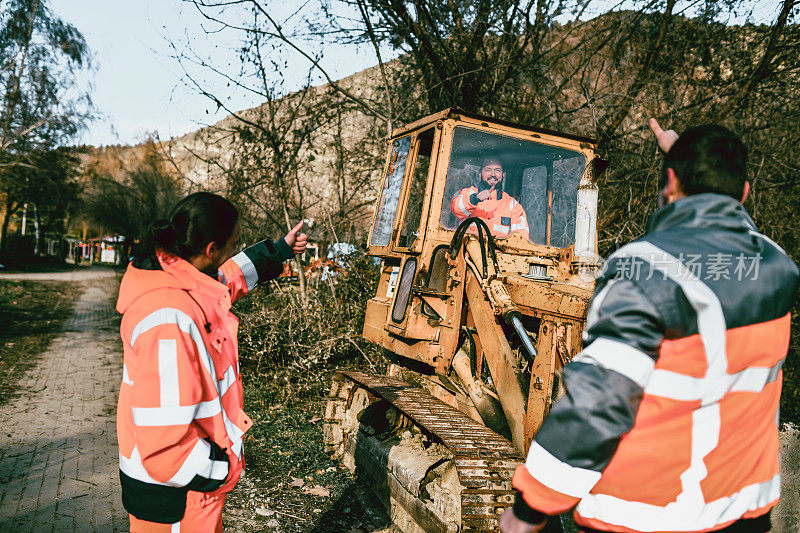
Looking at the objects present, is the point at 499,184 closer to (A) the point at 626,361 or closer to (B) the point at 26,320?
(A) the point at 626,361

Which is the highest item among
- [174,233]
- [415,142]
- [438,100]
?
[438,100]

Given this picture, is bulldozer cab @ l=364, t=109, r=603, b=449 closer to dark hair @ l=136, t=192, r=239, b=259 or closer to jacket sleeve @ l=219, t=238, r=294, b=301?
jacket sleeve @ l=219, t=238, r=294, b=301

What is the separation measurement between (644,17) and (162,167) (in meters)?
42.7

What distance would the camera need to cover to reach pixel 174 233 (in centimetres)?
224

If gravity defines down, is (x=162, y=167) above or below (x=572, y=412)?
above

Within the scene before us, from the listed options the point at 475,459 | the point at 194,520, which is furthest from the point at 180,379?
the point at 475,459

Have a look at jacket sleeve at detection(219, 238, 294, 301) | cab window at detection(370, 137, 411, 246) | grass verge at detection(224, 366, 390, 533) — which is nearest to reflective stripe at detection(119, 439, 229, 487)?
jacket sleeve at detection(219, 238, 294, 301)

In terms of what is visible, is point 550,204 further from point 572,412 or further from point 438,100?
point 438,100

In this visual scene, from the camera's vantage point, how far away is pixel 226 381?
2.23 m

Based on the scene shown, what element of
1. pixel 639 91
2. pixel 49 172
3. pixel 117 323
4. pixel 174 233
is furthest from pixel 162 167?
pixel 174 233

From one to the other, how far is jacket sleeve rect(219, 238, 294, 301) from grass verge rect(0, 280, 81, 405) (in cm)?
639

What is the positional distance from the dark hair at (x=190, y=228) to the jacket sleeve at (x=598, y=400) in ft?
4.79

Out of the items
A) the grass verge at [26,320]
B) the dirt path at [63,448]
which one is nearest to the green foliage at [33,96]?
the grass verge at [26,320]

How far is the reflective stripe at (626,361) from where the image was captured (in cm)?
150
